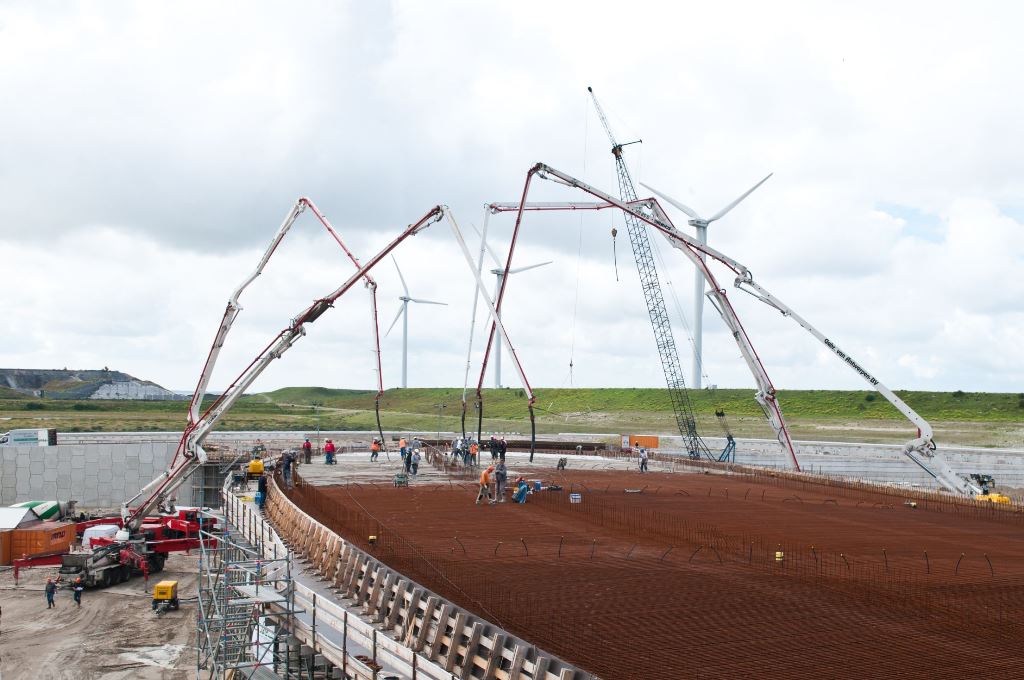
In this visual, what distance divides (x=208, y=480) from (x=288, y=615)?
43.9 metres

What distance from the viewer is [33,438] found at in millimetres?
70188

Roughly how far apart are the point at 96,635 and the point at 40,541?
14625 mm

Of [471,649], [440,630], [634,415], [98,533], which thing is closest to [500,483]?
[98,533]

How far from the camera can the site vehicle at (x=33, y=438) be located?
67875mm

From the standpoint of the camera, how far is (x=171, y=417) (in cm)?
13300

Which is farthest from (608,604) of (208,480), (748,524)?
(208,480)

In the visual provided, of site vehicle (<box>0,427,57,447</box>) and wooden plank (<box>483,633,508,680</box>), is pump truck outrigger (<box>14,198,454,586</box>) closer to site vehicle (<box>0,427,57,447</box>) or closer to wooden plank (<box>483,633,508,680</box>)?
site vehicle (<box>0,427,57,447</box>)

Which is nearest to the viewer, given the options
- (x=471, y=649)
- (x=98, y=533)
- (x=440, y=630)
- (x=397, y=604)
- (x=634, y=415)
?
(x=471, y=649)

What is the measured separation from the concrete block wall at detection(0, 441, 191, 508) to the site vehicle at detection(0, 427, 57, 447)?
557cm

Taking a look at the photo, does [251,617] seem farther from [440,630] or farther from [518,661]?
[518,661]

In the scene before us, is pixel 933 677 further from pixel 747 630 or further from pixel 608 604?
pixel 608 604

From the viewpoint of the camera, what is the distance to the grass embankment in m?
111

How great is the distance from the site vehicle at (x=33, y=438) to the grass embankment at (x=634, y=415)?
3277cm

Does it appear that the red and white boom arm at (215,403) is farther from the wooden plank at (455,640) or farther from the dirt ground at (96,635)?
the wooden plank at (455,640)
